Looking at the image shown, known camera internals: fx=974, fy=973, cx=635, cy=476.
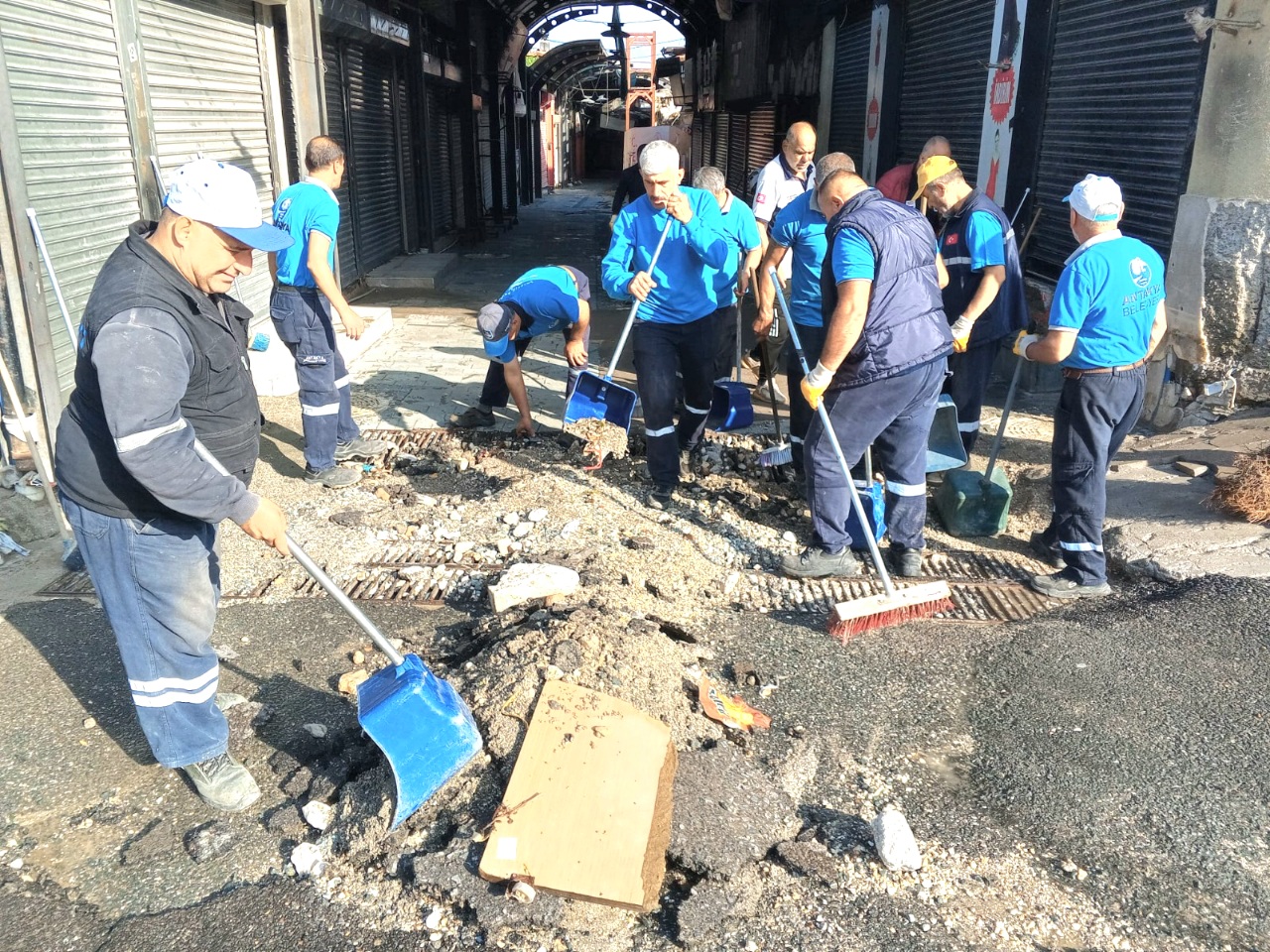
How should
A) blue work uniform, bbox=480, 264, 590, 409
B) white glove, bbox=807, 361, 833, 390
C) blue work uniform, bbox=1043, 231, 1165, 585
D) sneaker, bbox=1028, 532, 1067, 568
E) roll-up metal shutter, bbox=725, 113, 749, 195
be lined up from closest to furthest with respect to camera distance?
blue work uniform, bbox=1043, 231, 1165, 585
white glove, bbox=807, 361, 833, 390
sneaker, bbox=1028, 532, 1067, 568
blue work uniform, bbox=480, 264, 590, 409
roll-up metal shutter, bbox=725, 113, 749, 195

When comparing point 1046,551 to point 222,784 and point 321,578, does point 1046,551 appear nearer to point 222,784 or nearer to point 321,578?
point 321,578

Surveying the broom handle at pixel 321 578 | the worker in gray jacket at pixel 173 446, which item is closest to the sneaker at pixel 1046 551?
the broom handle at pixel 321 578

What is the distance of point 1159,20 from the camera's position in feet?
21.7

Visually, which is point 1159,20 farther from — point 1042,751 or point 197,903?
point 197,903

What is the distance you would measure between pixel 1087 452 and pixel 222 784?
3826mm

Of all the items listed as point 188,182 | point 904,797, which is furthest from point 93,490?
point 904,797

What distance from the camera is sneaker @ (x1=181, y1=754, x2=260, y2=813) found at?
3.15m

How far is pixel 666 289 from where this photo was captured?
5418 mm

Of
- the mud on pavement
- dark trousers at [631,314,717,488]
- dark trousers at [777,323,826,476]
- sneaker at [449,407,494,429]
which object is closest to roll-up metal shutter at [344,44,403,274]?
sneaker at [449,407,494,429]

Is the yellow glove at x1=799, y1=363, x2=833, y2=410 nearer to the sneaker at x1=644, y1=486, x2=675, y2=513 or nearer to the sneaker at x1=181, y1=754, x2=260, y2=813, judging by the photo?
the sneaker at x1=644, y1=486, x2=675, y2=513

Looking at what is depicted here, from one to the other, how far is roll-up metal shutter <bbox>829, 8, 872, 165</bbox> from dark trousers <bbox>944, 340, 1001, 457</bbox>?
7458 millimetres

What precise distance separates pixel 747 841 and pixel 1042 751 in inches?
48.7

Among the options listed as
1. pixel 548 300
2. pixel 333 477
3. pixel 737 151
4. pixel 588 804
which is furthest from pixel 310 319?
pixel 737 151

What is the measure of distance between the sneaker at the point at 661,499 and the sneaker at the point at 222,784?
2827mm
